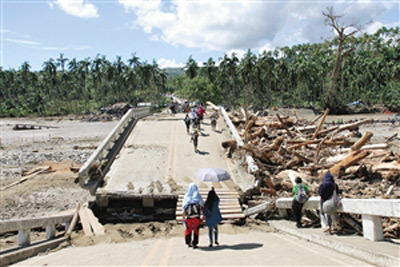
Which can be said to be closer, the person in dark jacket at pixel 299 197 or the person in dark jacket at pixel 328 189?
the person in dark jacket at pixel 328 189

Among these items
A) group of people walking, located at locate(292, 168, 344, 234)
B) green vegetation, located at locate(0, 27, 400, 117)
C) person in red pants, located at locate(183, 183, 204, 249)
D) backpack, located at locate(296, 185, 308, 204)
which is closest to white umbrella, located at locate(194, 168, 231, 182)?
person in red pants, located at locate(183, 183, 204, 249)

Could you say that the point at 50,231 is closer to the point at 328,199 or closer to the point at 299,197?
the point at 299,197

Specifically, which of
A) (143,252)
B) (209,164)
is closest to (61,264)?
(143,252)

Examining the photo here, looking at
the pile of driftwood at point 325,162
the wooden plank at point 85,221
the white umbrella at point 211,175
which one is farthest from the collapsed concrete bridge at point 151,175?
the white umbrella at point 211,175

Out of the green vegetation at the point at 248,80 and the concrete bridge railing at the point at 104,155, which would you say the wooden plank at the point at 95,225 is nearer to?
the concrete bridge railing at the point at 104,155

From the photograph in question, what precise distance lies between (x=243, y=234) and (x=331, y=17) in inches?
2144

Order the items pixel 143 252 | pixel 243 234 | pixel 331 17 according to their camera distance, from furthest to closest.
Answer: pixel 331 17, pixel 243 234, pixel 143 252

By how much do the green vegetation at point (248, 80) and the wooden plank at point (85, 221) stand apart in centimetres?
5418

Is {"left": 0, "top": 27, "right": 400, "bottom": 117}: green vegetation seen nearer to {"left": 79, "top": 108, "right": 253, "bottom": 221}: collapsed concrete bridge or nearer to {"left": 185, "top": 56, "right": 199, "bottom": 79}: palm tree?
{"left": 185, "top": 56, "right": 199, "bottom": 79}: palm tree

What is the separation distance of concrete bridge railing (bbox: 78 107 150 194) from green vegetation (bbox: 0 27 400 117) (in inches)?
1785

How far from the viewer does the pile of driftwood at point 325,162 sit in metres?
10.1

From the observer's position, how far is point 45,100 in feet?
336

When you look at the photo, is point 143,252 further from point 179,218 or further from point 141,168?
Result: point 141,168

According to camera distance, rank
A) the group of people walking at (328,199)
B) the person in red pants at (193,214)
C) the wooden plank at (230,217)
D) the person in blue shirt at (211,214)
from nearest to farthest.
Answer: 1. the group of people walking at (328,199)
2. the person in red pants at (193,214)
3. the person in blue shirt at (211,214)
4. the wooden plank at (230,217)
